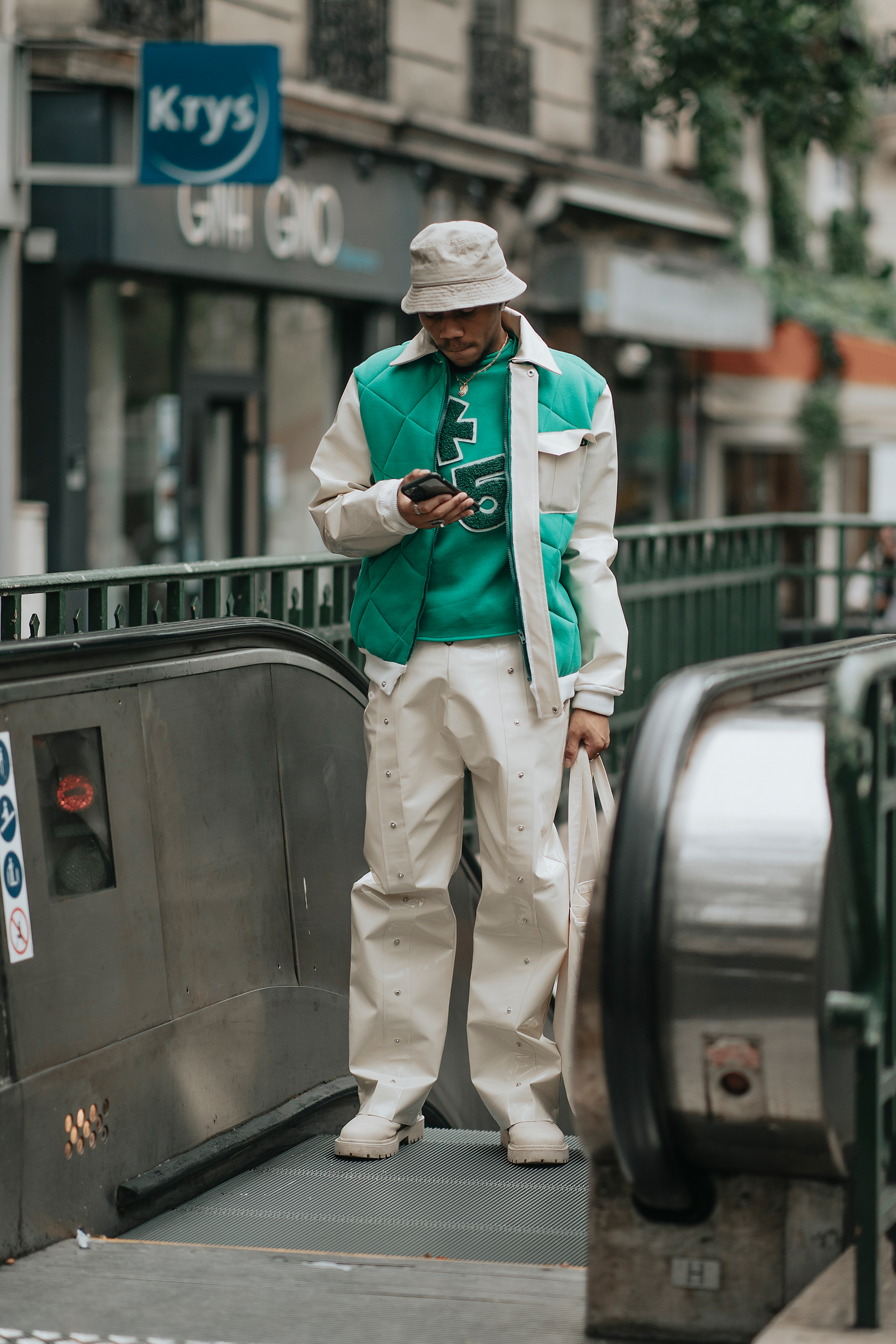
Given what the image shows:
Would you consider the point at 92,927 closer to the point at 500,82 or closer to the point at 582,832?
the point at 582,832

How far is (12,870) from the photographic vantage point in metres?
3.53

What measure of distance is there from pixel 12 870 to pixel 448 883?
98 cm

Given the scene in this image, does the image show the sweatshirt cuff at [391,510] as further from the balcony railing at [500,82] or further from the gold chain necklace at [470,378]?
the balcony railing at [500,82]

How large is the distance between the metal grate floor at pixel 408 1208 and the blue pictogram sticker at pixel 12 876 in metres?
0.80

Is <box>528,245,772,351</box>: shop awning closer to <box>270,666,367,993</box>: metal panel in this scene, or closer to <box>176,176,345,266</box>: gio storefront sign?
<box>176,176,345,266</box>: gio storefront sign

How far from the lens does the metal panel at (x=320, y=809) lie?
492 centimetres

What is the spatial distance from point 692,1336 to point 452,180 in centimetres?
1552

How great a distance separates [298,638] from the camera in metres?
5.01

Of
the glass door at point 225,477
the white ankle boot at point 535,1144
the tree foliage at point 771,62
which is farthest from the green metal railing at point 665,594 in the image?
the glass door at point 225,477

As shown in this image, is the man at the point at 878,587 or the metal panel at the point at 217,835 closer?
the metal panel at the point at 217,835

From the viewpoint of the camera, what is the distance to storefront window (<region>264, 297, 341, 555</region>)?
15406mm

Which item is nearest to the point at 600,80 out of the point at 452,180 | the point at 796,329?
the point at 452,180

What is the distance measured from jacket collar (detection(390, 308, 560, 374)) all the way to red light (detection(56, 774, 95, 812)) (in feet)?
3.64

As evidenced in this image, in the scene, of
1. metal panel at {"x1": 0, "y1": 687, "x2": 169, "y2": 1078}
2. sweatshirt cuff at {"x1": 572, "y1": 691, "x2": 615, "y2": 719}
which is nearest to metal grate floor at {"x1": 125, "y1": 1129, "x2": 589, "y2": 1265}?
metal panel at {"x1": 0, "y1": 687, "x2": 169, "y2": 1078}
